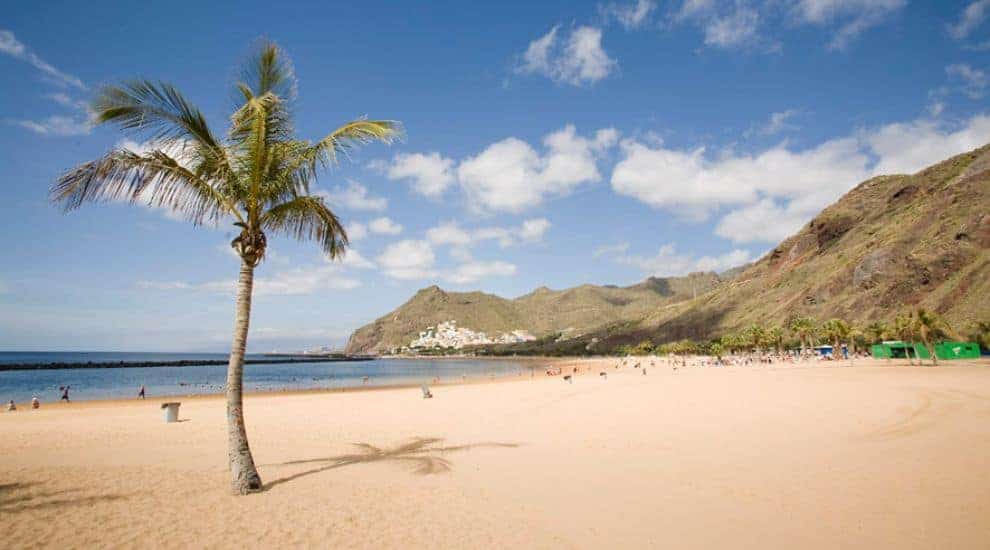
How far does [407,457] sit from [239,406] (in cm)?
492

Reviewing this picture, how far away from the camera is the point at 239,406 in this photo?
9344mm

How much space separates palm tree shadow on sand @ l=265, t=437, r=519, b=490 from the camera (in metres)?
11.4

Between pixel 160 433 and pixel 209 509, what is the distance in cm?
1195

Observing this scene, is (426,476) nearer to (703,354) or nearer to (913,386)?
(913,386)

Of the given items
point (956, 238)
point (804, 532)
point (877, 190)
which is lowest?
point (804, 532)

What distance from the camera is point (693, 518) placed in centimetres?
802

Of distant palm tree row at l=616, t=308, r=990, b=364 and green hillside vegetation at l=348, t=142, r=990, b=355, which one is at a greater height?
green hillside vegetation at l=348, t=142, r=990, b=355


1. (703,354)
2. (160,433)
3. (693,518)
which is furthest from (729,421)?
(703,354)

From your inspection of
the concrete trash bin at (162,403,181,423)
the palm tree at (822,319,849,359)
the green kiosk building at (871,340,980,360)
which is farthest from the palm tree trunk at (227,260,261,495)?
the palm tree at (822,319,849,359)

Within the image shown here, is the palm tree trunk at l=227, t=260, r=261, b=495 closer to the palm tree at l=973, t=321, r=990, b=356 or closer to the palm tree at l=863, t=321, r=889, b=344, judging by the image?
the palm tree at l=973, t=321, r=990, b=356

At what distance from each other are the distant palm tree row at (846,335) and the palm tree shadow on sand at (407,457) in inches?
2183

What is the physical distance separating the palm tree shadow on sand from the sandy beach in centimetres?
9

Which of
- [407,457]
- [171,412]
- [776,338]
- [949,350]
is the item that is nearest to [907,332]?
[949,350]

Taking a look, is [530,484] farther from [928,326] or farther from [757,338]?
[757,338]
